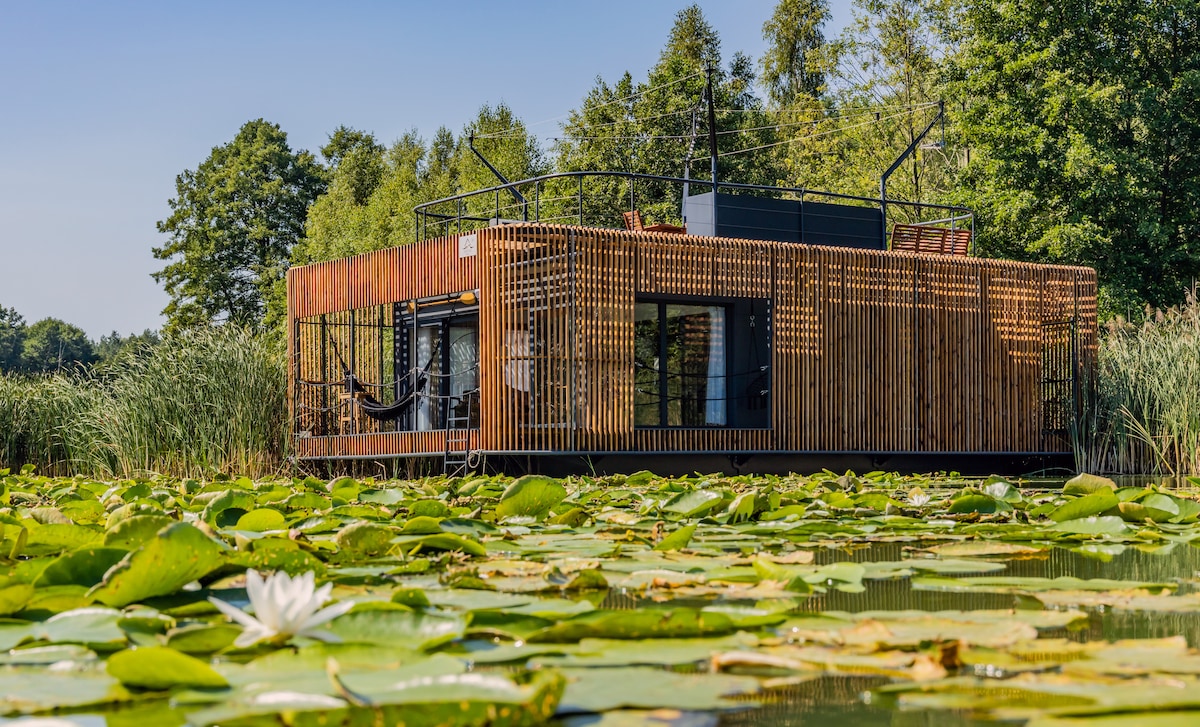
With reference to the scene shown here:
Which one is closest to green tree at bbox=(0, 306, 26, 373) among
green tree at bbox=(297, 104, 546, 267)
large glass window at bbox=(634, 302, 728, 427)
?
green tree at bbox=(297, 104, 546, 267)

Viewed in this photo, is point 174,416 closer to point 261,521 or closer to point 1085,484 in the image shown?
point 261,521

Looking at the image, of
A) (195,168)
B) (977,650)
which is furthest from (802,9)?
(977,650)

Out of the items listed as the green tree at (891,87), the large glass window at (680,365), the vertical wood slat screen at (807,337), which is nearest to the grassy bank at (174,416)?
the vertical wood slat screen at (807,337)

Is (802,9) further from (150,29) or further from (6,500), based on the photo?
(6,500)

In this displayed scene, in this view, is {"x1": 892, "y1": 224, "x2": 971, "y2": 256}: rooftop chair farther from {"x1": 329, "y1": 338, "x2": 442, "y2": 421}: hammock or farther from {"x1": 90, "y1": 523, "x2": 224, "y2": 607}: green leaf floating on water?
{"x1": 90, "y1": 523, "x2": 224, "y2": 607}: green leaf floating on water

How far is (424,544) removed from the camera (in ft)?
11.0

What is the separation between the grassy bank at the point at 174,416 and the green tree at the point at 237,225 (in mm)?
30367

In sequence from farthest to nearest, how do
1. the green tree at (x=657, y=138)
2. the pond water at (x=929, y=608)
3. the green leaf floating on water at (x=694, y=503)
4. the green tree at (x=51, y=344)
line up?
the green tree at (x=51, y=344)
the green tree at (x=657, y=138)
the green leaf floating on water at (x=694, y=503)
the pond water at (x=929, y=608)

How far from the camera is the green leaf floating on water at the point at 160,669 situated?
4.88 ft

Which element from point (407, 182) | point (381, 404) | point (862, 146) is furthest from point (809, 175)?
point (381, 404)

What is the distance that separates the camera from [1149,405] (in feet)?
44.6

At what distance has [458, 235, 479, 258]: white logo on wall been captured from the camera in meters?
12.2

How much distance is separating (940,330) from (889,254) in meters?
1.14

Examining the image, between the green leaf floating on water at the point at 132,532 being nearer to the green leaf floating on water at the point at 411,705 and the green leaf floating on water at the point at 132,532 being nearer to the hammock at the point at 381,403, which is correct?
the green leaf floating on water at the point at 411,705
